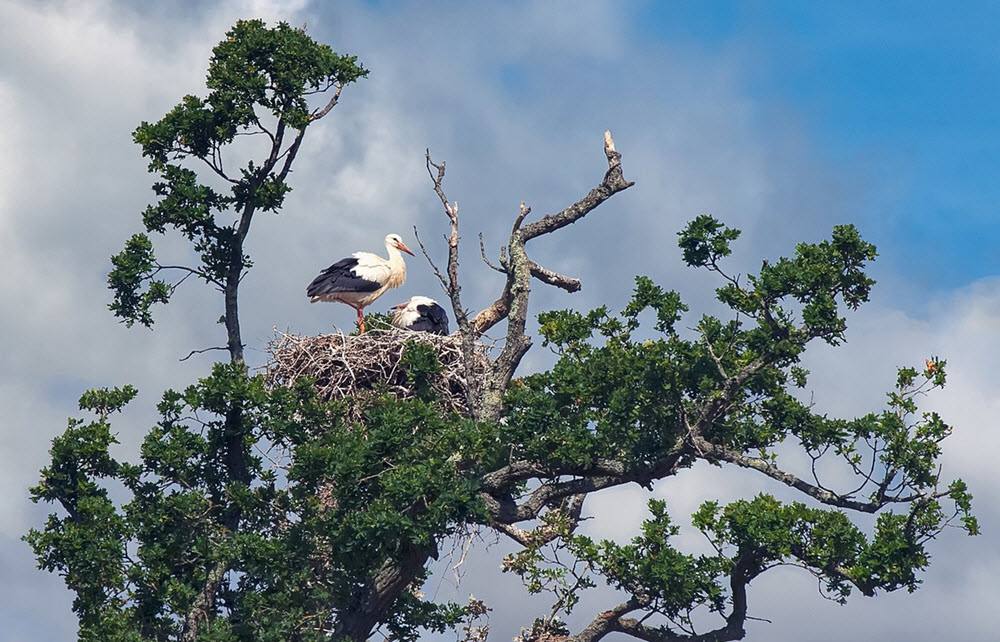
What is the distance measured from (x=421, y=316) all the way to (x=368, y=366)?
2.56 meters

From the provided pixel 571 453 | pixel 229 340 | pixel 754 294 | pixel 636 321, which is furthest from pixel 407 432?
pixel 229 340

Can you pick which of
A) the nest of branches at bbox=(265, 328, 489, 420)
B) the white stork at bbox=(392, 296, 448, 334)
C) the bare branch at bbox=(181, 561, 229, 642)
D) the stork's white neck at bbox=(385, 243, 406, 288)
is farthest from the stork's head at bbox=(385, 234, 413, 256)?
the bare branch at bbox=(181, 561, 229, 642)

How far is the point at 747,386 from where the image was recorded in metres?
15.9

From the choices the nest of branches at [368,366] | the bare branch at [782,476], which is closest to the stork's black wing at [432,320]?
the nest of branches at [368,366]

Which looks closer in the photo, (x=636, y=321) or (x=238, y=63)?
(x=636, y=321)

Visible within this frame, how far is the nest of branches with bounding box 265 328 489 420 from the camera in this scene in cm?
1888

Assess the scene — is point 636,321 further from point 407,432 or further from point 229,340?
point 229,340

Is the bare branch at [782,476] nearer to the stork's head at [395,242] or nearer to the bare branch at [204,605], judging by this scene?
the bare branch at [204,605]

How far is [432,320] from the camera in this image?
70.7 ft

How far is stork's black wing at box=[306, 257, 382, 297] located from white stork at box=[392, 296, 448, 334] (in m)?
1.40

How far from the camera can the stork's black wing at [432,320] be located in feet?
69.6

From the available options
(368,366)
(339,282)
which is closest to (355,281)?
(339,282)

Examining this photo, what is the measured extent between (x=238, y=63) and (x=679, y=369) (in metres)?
8.80

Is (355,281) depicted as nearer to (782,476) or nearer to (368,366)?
(368,366)
